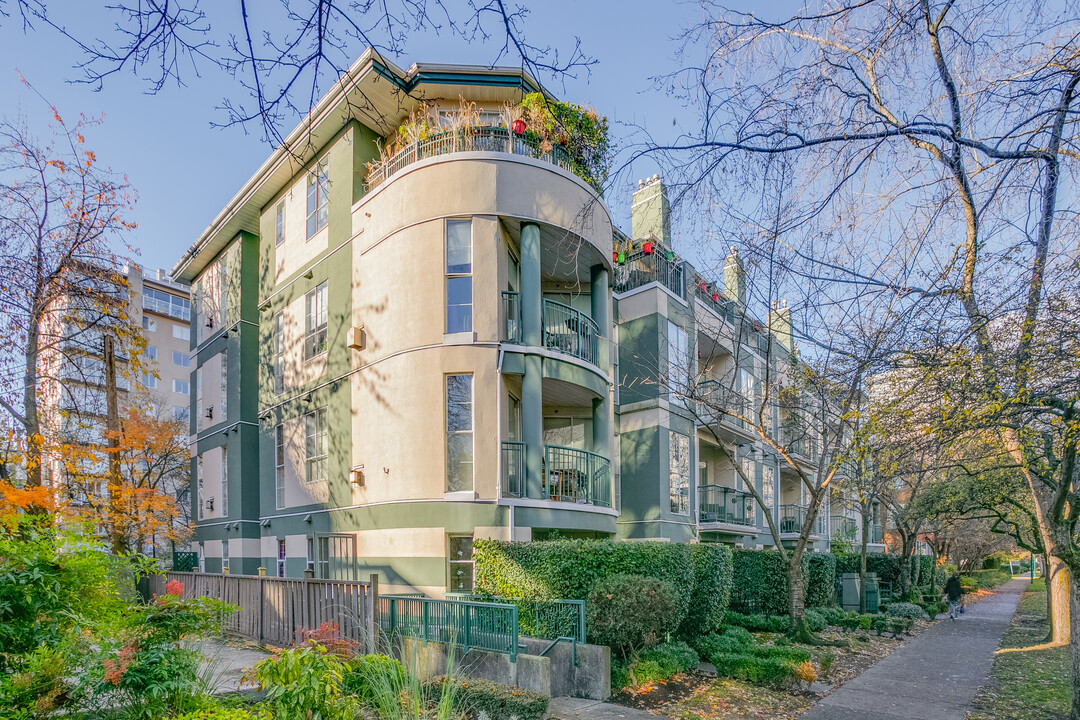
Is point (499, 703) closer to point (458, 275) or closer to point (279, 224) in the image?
point (458, 275)

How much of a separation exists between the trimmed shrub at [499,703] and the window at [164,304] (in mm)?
58022

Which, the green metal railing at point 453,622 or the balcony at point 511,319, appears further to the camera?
the balcony at point 511,319

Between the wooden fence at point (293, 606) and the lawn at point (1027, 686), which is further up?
the wooden fence at point (293, 606)

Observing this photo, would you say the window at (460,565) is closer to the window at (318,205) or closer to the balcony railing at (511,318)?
the balcony railing at (511,318)

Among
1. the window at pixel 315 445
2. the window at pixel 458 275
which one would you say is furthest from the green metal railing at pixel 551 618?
the window at pixel 315 445

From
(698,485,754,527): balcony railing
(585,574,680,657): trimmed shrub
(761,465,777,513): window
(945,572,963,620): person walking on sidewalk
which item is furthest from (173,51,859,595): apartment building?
(945,572,963,620): person walking on sidewalk

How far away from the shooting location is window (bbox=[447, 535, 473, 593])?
554 inches

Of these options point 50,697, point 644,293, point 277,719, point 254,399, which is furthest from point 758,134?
point 254,399

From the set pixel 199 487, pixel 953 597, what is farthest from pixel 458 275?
pixel 953 597

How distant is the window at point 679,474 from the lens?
71.5ft

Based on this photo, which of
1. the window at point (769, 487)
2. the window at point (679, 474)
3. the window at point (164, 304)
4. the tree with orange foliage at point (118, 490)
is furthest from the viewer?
the window at point (164, 304)

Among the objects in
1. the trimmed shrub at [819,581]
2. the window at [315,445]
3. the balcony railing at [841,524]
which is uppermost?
the window at [315,445]

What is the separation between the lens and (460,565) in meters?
14.2

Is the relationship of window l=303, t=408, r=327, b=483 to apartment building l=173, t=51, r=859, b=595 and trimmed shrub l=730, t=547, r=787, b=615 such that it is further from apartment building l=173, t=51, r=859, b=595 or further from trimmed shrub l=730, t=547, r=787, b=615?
trimmed shrub l=730, t=547, r=787, b=615
